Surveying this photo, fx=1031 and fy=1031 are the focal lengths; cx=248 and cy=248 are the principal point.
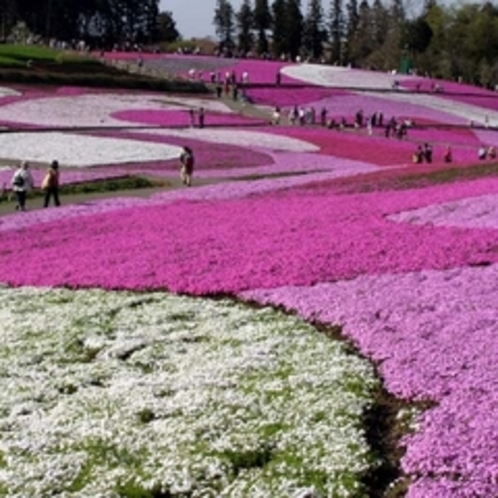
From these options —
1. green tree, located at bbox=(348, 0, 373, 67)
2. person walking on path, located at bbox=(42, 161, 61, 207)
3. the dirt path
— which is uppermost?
green tree, located at bbox=(348, 0, 373, 67)

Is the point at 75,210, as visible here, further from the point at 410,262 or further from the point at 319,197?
the point at 410,262

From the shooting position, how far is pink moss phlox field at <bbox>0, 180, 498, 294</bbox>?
2077 cm

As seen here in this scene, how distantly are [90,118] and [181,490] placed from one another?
180 feet

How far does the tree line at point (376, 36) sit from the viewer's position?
13738 cm

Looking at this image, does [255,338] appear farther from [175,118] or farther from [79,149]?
[175,118]

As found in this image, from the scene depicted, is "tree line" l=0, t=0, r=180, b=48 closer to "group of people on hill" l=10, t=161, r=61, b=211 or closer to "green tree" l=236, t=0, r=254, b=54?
"green tree" l=236, t=0, r=254, b=54

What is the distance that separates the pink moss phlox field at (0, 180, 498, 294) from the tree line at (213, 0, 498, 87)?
99.9 meters

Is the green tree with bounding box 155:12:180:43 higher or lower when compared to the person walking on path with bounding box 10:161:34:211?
higher

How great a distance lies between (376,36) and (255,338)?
155 meters

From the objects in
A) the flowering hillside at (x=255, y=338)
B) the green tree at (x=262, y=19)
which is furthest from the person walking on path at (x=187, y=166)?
the green tree at (x=262, y=19)

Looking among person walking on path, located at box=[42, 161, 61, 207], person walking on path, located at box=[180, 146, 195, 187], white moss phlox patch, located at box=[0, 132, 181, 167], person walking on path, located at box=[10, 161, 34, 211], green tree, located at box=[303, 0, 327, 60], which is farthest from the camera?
green tree, located at box=[303, 0, 327, 60]

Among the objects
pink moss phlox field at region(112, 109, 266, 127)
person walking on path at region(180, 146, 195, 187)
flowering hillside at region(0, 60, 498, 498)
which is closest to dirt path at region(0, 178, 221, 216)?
person walking on path at region(180, 146, 195, 187)

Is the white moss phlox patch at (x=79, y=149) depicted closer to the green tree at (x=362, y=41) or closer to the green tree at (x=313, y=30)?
the green tree at (x=362, y=41)

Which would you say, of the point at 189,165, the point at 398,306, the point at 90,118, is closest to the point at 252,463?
the point at 398,306
